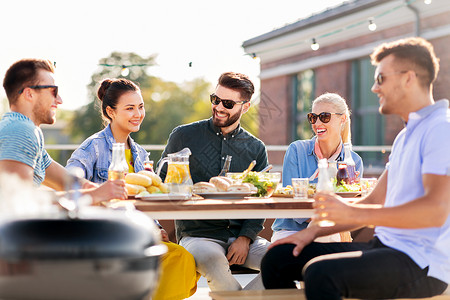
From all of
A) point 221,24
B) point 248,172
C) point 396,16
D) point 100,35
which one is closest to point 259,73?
point 396,16

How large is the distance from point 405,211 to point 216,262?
1.57 metres

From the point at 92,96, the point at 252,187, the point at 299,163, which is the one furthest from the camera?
the point at 92,96

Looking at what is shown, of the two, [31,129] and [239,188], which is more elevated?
[31,129]

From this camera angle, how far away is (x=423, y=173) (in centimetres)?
285

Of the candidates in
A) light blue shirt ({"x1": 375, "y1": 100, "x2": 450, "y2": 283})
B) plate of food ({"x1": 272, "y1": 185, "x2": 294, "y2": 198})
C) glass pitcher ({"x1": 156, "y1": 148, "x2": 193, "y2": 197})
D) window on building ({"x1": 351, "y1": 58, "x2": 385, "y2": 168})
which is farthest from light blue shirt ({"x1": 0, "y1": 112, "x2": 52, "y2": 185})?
window on building ({"x1": 351, "y1": 58, "x2": 385, "y2": 168})

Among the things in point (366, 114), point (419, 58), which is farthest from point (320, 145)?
point (366, 114)

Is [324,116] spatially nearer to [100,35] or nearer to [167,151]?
[167,151]

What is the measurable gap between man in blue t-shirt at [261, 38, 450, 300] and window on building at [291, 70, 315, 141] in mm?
14365

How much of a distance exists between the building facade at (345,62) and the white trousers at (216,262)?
23.6 ft

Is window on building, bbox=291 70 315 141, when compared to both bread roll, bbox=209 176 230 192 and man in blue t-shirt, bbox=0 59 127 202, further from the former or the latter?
man in blue t-shirt, bbox=0 59 127 202

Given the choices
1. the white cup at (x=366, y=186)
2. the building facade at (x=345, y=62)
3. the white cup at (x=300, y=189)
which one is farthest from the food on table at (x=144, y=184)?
the building facade at (x=345, y=62)

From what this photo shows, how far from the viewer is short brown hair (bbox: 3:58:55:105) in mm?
3691

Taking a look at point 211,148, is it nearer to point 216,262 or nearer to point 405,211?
point 216,262

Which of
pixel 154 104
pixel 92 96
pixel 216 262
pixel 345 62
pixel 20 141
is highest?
pixel 92 96
